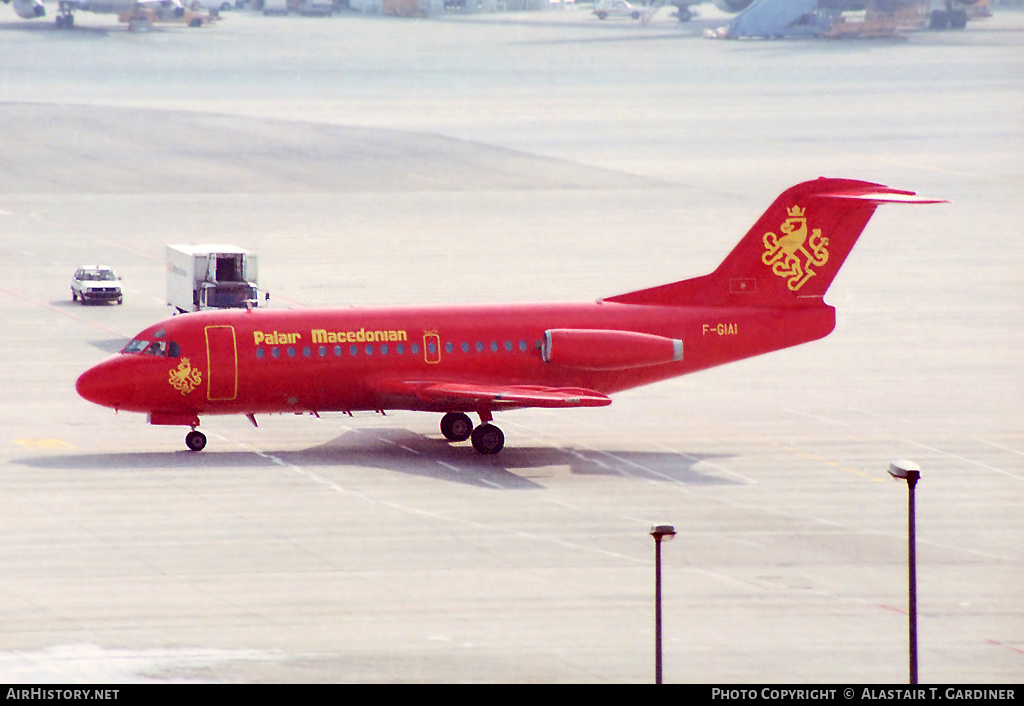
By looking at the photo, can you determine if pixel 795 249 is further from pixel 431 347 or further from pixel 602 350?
pixel 431 347

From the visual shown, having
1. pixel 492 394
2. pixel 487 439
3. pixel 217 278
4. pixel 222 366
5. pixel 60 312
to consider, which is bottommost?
pixel 487 439

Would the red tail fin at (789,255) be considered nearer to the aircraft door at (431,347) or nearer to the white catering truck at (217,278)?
the aircraft door at (431,347)

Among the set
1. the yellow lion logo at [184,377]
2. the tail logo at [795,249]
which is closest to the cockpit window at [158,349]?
the yellow lion logo at [184,377]

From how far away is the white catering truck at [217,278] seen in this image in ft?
213

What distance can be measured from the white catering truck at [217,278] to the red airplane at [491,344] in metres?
16.0

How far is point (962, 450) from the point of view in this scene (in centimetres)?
4944

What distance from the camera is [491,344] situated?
48969 mm

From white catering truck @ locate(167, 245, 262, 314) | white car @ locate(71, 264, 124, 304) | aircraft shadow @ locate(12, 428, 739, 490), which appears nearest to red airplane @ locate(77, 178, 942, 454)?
aircraft shadow @ locate(12, 428, 739, 490)

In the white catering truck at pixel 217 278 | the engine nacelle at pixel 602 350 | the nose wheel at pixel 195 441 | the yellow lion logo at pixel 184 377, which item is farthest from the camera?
the white catering truck at pixel 217 278

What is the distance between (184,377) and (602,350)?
10671 mm

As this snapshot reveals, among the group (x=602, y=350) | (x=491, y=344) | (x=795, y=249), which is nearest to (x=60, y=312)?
(x=491, y=344)

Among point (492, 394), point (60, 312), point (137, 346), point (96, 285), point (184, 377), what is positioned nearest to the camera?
point (492, 394)

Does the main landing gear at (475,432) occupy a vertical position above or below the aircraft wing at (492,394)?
below
